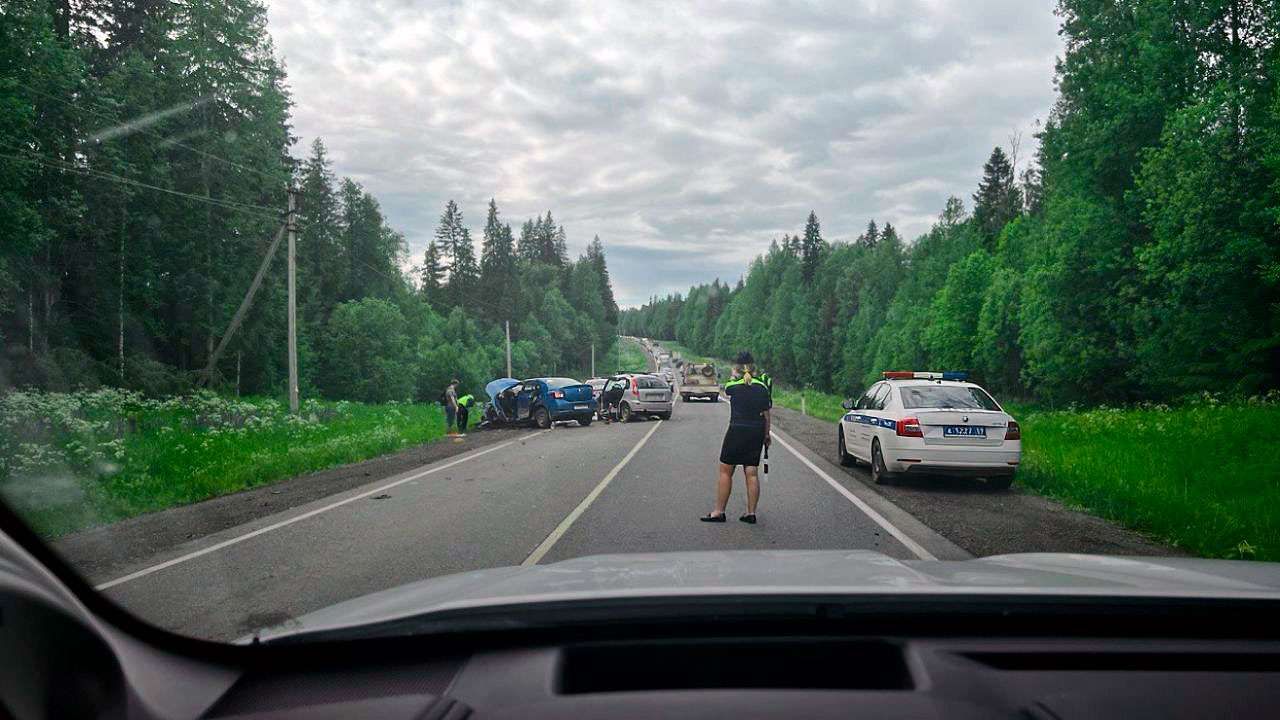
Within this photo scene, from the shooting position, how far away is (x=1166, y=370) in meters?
29.5

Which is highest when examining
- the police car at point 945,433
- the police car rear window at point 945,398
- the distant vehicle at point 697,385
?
the police car rear window at point 945,398

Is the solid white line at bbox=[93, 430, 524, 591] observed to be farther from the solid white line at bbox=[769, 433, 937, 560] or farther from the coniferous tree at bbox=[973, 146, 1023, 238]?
the coniferous tree at bbox=[973, 146, 1023, 238]

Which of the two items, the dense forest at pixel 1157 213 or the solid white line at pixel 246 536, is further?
the dense forest at pixel 1157 213

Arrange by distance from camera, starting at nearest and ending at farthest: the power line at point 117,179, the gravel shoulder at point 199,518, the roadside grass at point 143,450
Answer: the gravel shoulder at point 199,518 < the roadside grass at point 143,450 < the power line at point 117,179

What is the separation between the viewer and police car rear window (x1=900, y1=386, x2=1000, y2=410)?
1184 centimetres

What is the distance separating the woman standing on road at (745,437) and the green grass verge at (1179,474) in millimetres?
4281

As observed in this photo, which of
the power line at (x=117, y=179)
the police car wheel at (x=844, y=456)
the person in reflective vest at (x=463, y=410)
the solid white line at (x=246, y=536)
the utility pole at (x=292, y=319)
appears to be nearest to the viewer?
the solid white line at (x=246, y=536)

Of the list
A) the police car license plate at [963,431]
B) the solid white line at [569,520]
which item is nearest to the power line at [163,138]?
the solid white line at [569,520]

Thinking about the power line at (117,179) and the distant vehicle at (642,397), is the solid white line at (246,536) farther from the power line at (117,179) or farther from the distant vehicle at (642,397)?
the distant vehicle at (642,397)

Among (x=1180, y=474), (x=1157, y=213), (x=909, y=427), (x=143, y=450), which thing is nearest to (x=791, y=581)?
(x=909, y=427)

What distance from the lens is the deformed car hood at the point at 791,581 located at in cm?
221

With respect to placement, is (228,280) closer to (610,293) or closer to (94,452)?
(94,452)

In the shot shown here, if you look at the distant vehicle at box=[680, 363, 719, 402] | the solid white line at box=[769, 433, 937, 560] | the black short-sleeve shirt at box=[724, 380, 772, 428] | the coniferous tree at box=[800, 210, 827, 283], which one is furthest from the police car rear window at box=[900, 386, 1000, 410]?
the coniferous tree at box=[800, 210, 827, 283]

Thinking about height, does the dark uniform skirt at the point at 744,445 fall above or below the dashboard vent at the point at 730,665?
below
